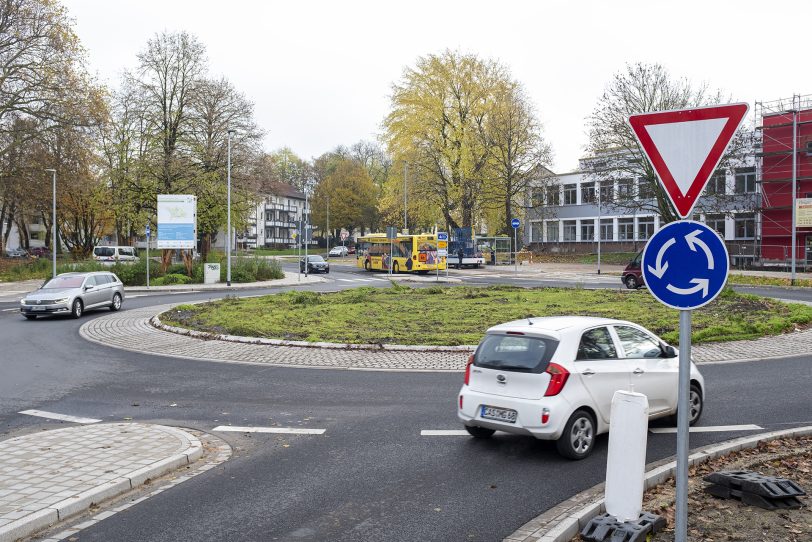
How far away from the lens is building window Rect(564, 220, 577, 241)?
254 ft

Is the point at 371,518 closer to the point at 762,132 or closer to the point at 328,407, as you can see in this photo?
the point at 328,407

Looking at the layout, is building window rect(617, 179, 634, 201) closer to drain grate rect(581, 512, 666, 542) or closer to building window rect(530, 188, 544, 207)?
building window rect(530, 188, 544, 207)

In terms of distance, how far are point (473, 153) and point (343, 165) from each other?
42.8 metres

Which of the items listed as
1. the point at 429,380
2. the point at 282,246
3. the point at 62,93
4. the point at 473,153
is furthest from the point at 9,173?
the point at 282,246

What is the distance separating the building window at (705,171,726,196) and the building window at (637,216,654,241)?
16566mm

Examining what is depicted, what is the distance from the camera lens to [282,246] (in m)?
120

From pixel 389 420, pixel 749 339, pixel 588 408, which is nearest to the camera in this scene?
pixel 588 408

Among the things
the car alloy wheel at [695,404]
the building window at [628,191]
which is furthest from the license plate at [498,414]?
the building window at [628,191]

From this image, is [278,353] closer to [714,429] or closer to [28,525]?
[714,429]

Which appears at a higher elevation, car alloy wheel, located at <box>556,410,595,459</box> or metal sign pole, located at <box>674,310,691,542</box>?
metal sign pole, located at <box>674,310,691,542</box>

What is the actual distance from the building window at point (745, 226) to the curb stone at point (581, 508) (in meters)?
55.3

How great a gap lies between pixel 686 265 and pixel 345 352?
452 inches

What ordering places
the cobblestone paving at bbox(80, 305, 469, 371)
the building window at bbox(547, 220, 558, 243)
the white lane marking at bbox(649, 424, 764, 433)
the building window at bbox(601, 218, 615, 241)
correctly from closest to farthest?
the white lane marking at bbox(649, 424, 764, 433) → the cobblestone paving at bbox(80, 305, 469, 371) → the building window at bbox(601, 218, 615, 241) → the building window at bbox(547, 220, 558, 243)

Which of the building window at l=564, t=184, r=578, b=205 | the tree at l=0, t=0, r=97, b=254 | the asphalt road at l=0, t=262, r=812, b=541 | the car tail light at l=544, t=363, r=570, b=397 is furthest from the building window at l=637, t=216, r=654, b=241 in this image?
the car tail light at l=544, t=363, r=570, b=397
